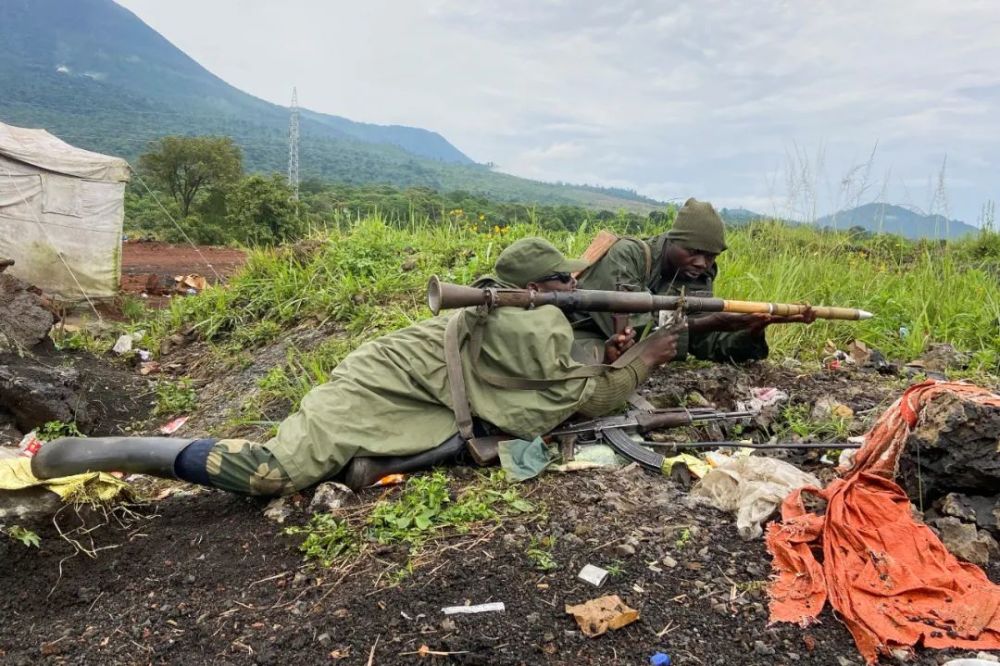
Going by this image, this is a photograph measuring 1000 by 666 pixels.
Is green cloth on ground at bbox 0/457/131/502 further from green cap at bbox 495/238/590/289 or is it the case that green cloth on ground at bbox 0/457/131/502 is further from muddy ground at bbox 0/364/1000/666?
green cap at bbox 495/238/590/289

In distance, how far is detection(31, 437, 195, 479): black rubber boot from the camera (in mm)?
2992

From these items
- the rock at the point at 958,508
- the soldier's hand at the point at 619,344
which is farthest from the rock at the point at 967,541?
the soldier's hand at the point at 619,344

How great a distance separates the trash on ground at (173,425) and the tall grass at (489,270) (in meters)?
0.72

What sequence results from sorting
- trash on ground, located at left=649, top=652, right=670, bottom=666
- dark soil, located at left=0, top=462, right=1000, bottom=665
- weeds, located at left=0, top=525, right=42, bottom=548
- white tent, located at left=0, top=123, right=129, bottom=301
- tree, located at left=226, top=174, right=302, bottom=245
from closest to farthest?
trash on ground, located at left=649, top=652, right=670, bottom=666, dark soil, located at left=0, top=462, right=1000, bottom=665, weeds, located at left=0, top=525, right=42, bottom=548, white tent, located at left=0, top=123, right=129, bottom=301, tree, located at left=226, top=174, right=302, bottom=245

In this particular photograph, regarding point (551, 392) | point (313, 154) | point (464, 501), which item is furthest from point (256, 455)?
point (313, 154)

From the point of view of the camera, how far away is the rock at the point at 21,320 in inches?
248

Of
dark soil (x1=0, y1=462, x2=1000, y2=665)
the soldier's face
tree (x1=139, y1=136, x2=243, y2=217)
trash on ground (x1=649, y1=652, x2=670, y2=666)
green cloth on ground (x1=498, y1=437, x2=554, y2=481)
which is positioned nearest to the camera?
trash on ground (x1=649, y1=652, x2=670, y2=666)

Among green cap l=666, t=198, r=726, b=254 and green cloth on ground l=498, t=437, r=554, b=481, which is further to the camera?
green cap l=666, t=198, r=726, b=254

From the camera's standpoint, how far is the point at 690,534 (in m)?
2.68

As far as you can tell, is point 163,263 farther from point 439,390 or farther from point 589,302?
point 589,302

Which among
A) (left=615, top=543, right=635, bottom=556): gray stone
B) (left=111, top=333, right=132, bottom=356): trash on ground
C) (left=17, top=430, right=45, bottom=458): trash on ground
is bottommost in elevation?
(left=111, top=333, right=132, bottom=356): trash on ground

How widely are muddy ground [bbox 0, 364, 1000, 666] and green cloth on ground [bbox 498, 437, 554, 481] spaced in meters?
0.08

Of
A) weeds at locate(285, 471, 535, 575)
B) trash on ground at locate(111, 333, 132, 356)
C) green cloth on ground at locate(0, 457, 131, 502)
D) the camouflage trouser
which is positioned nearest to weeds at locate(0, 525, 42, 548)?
green cloth on ground at locate(0, 457, 131, 502)

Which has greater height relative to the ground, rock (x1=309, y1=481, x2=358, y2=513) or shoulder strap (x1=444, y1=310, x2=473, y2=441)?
shoulder strap (x1=444, y1=310, x2=473, y2=441)
